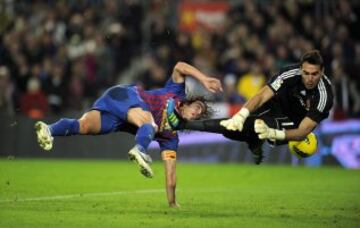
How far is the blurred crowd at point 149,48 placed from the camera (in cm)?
2259

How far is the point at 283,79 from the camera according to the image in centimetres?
1218

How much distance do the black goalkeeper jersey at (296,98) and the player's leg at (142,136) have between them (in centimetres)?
192

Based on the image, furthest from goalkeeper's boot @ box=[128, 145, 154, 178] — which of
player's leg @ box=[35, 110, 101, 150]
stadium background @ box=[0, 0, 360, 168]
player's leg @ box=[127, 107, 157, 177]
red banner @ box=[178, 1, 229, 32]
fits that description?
red banner @ box=[178, 1, 229, 32]

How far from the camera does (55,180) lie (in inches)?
659

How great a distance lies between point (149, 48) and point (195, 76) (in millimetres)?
12607

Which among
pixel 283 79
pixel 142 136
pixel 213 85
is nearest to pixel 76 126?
pixel 142 136

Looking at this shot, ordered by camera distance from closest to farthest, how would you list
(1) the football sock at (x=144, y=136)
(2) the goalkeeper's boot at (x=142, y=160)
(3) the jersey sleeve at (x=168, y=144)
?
(2) the goalkeeper's boot at (x=142, y=160)
(1) the football sock at (x=144, y=136)
(3) the jersey sleeve at (x=168, y=144)

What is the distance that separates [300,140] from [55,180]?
6679mm

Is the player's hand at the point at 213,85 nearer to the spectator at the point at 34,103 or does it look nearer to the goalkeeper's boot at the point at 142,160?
the goalkeeper's boot at the point at 142,160

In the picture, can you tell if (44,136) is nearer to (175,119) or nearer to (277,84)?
(175,119)

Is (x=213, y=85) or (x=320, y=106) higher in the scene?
(x=213, y=85)

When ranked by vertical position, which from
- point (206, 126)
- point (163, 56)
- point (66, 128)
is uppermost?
point (206, 126)

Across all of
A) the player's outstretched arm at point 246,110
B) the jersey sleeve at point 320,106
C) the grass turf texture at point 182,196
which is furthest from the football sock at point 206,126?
the jersey sleeve at point 320,106

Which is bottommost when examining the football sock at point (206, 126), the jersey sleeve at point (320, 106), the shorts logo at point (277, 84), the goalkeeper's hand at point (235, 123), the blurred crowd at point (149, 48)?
the blurred crowd at point (149, 48)
